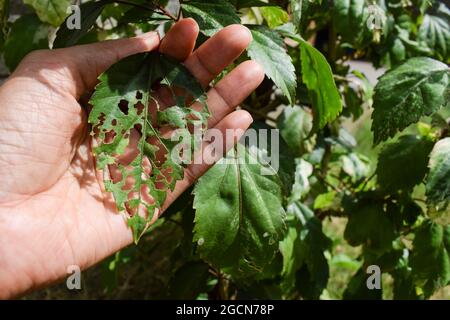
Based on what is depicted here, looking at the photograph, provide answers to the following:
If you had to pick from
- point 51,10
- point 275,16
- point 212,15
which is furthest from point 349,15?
point 51,10

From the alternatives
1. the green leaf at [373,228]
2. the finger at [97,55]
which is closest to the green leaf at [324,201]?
the green leaf at [373,228]

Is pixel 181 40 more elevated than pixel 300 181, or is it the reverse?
pixel 181 40

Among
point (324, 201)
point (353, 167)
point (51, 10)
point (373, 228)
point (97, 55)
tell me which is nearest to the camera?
point (97, 55)

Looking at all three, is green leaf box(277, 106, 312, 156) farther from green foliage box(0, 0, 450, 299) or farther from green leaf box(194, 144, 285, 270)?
green leaf box(194, 144, 285, 270)

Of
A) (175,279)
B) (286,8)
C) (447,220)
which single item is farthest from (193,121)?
(175,279)

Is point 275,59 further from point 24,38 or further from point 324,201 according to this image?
point 324,201
